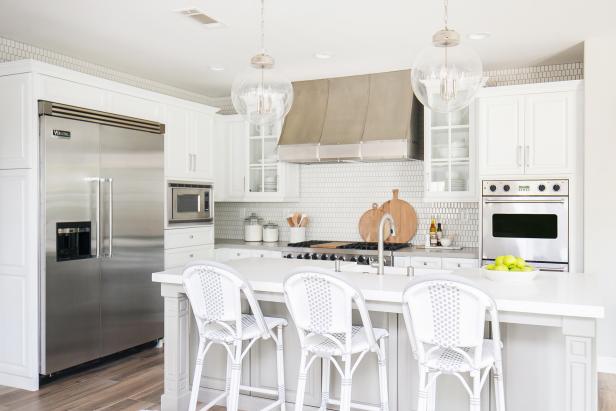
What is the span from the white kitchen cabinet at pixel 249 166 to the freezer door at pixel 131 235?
128 centimetres

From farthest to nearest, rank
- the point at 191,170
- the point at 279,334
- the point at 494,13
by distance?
the point at 191,170
the point at 494,13
the point at 279,334

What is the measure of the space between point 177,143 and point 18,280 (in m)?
1.94

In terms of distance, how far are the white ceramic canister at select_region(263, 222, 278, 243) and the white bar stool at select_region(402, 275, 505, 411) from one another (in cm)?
381

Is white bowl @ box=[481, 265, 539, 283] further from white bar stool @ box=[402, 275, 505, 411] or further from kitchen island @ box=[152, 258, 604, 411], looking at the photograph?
white bar stool @ box=[402, 275, 505, 411]

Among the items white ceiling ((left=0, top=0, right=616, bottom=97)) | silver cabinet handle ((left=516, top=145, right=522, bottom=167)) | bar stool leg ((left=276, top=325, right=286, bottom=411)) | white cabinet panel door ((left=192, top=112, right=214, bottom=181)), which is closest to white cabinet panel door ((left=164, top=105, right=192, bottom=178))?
white cabinet panel door ((left=192, top=112, right=214, bottom=181))

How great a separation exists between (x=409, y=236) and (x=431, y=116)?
1.22 metres

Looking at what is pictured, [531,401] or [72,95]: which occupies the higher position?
[72,95]

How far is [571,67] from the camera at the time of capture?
17.0 ft

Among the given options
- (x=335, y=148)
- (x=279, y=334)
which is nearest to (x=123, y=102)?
(x=335, y=148)

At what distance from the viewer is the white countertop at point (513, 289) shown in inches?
97.9

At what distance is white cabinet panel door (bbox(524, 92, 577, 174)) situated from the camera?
4641 mm

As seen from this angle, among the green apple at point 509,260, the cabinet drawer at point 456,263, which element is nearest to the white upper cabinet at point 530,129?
the cabinet drawer at point 456,263

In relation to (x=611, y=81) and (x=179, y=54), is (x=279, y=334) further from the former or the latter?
(x=611, y=81)

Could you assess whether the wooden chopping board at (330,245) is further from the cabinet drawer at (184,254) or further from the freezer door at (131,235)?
the freezer door at (131,235)
